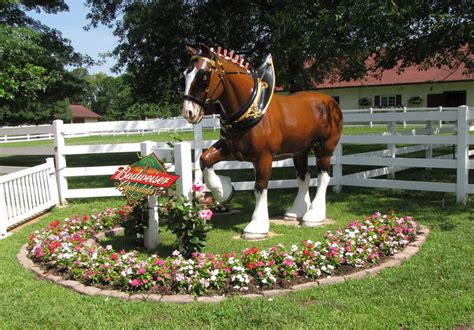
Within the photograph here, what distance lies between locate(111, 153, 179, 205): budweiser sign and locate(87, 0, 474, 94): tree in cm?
165

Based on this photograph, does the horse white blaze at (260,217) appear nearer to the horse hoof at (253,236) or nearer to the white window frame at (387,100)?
the horse hoof at (253,236)

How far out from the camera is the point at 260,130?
550 centimetres

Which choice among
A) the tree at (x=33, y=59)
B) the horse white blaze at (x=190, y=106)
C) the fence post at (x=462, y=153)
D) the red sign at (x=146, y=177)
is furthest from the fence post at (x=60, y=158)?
the fence post at (x=462, y=153)

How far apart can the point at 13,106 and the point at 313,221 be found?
11.9m

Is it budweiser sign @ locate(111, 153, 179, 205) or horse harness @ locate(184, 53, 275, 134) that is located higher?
horse harness @ locate(184, 53, 275, 134)

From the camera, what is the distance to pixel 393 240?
5.16 metres

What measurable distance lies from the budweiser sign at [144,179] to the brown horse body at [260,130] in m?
0.66

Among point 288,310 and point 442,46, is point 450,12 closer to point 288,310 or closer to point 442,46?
point 442,46

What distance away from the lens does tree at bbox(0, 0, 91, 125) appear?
32.4 feet

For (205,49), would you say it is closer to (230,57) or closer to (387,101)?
(230,57)

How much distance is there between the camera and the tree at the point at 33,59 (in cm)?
988

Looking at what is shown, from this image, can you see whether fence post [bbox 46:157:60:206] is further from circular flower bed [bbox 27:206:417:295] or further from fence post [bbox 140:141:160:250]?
fence post [bbox 140:141:160:250]

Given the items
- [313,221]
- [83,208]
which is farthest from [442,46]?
[83,208]

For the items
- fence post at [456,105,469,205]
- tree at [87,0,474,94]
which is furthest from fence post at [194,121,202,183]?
fence post at [456,105,469,205]
